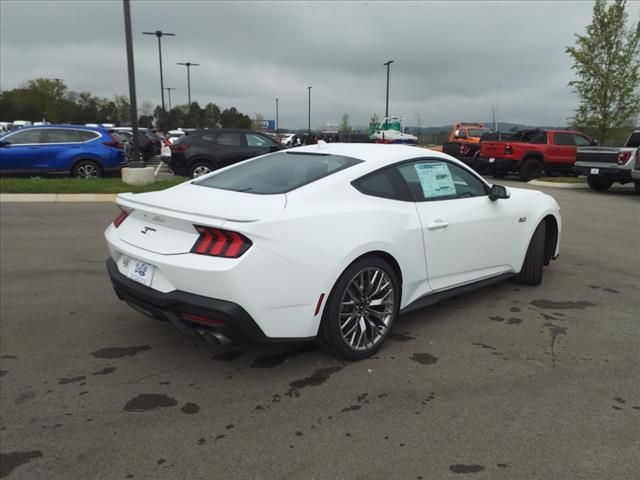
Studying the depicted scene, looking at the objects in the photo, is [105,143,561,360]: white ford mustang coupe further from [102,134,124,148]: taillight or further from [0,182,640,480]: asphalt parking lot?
[102,134,124,148]: taillight

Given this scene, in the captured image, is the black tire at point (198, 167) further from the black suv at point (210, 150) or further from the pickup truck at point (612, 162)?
the pickup truck at point (612, 162)

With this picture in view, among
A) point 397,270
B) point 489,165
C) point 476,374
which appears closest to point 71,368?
point 397,270

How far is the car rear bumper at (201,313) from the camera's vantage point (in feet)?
9.40

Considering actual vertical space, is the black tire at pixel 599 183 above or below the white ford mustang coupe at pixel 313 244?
below

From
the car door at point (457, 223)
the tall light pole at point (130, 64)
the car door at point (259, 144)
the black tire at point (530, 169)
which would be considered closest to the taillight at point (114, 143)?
the tall light pole at point (130, 64)

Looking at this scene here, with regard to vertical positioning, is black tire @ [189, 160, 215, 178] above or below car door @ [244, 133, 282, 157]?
below

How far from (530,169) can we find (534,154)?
534 mm

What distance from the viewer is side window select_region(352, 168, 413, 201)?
3.63 meters

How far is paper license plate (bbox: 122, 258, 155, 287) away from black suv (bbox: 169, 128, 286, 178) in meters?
10.9

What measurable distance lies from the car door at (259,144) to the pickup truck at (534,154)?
821 cm

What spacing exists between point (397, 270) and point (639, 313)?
244 cm

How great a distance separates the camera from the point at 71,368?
341 cm

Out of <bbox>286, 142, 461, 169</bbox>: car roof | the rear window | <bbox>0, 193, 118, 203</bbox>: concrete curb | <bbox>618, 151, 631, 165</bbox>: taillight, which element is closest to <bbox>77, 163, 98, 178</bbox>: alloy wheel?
<bbox>0, 193, 118, 203</bbox>: concrete curb

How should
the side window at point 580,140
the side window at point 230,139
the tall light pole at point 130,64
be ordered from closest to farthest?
the tall light pole at point 130,64, the side window at point 230,139, the side window at point 580,140
